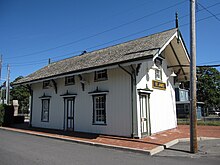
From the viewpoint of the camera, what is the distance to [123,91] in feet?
38.1

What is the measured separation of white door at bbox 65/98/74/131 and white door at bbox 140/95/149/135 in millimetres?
5185

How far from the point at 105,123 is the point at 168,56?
671 centimetres

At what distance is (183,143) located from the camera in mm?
10047

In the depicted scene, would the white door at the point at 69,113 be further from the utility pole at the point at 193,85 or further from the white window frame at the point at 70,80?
the utility pole at the point at 193,85

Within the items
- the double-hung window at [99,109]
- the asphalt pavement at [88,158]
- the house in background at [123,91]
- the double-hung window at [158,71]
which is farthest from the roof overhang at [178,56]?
the asphalt pavement at [88,158]

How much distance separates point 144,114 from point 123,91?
1.75 metres

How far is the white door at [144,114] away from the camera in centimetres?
1145

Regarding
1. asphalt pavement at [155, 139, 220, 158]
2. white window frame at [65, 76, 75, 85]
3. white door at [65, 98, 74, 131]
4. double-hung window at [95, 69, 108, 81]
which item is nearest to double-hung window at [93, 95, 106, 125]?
double-hung window at [95, 69, 108, 81]

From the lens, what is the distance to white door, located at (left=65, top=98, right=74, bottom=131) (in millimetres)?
14461

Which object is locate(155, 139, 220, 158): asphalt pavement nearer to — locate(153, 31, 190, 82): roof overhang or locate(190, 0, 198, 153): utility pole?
locate(190, 0, 198, 153): utility pole

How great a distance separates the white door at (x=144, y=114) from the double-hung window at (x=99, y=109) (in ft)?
7.35

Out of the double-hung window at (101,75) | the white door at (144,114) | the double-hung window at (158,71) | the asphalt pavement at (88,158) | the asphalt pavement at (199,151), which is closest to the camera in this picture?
the asphalt pavement at (88,158)

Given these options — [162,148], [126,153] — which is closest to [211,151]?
[162,148]

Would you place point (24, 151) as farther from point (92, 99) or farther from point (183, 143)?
point (183, 143)
